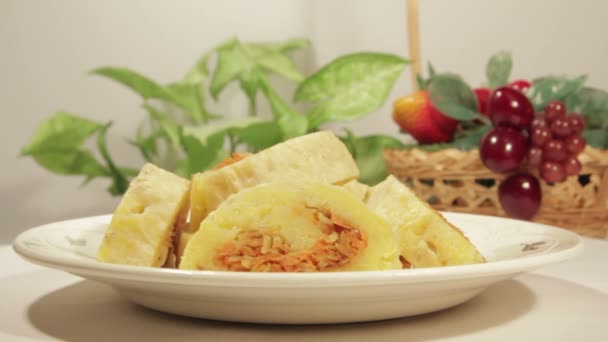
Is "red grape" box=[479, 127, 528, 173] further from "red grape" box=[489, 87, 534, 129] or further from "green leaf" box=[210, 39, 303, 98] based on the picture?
"green leaf" box=[210, 39, 303, 98]

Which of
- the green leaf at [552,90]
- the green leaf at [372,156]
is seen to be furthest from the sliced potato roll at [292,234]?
the green leaf at [372,156]

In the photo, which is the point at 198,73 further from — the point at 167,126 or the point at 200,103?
the point at 167,126

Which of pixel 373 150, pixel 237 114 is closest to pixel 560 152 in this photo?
pixel 373 150

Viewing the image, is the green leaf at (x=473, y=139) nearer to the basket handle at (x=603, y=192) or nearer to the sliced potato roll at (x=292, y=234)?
the basket handle at (x=603, y=192)

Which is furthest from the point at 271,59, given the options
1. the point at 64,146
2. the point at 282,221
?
the point at 282,221

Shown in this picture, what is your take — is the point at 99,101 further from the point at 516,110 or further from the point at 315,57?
the point at 516,110

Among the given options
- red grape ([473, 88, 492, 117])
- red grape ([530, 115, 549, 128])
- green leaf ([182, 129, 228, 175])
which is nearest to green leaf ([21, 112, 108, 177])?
green leaf ([182, 129, 228, 175])

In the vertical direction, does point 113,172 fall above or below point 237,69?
below
